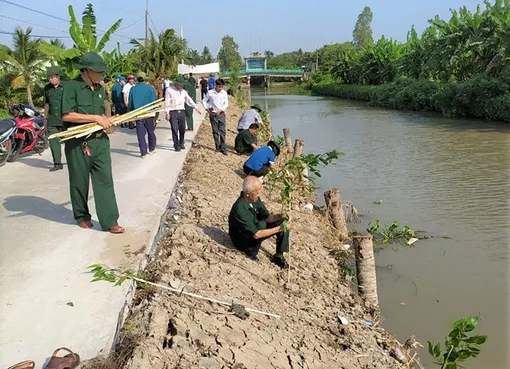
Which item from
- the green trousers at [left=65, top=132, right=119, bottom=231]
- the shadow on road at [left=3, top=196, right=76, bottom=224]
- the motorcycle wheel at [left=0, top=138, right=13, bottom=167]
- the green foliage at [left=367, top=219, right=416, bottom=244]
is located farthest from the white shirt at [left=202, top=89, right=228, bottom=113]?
the green trousers at [left=65, top=132, right=119, bottom=231]

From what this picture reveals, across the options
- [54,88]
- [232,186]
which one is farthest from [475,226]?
[54,88]

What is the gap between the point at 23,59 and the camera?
2166 cm

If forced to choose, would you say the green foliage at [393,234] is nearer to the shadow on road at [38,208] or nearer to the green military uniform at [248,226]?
the green military uniform at [248,226]

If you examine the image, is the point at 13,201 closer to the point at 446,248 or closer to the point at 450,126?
the point at 446,248

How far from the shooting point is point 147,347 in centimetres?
308

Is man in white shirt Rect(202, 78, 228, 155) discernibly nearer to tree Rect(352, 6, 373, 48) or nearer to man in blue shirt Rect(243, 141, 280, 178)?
man in blue shirt Rect(243, 141, 280, 178)

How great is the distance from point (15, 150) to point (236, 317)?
7278 millimetres

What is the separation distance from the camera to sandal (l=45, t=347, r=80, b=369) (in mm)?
2831

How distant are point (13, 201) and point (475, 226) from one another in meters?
7.28

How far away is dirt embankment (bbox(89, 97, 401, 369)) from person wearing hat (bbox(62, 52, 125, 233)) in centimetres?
73

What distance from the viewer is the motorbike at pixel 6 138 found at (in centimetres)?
861

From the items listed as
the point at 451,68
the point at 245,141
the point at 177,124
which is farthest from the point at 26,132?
the point at 451,68

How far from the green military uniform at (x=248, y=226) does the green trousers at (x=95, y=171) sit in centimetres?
124

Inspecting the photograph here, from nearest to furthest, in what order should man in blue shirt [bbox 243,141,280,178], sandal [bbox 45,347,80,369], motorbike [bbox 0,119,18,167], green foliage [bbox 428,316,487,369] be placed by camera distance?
sandal [bbox 45,347,80,369], green foliage [bbox 428,316,487,369], man in blue shirt [bbox 243,141,280,178], motorbike [bbox 0,119,18,167]
